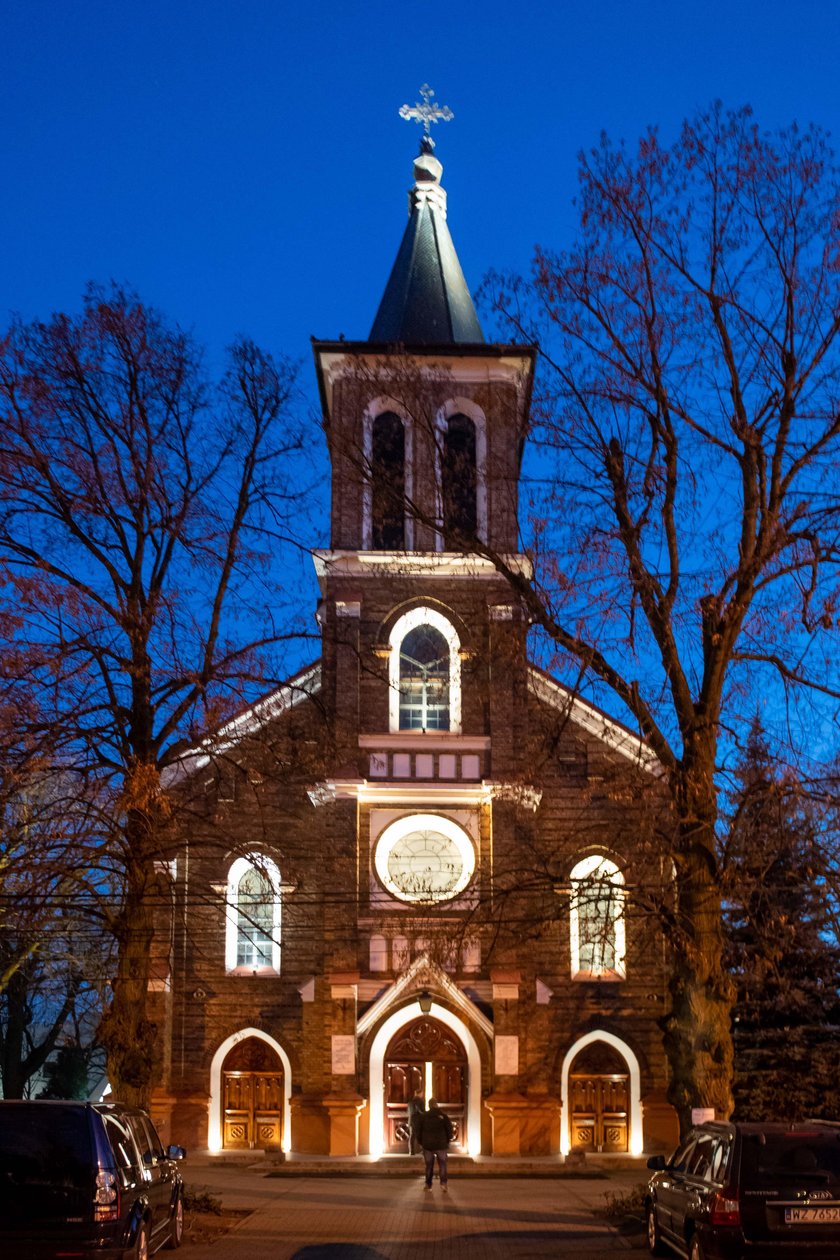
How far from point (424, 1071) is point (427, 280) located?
1798cm

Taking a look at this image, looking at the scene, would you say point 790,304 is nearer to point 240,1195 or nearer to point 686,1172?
point 686,1172

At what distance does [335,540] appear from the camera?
33312 millimetres

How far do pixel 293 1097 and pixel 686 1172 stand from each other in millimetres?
17277

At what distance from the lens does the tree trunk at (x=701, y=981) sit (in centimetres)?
1850

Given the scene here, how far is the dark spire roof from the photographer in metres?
35.5

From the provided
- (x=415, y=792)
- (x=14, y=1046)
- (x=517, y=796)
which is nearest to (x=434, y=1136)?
(x=517, y=796)

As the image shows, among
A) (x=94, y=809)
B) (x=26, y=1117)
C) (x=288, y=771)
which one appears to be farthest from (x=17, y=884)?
(x=26, y=1117)

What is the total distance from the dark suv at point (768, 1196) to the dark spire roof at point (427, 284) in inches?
903

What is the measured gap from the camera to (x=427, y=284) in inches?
1431

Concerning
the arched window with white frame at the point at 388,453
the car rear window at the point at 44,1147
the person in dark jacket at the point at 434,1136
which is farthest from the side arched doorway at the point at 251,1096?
the car rear window at the point at 44,1147

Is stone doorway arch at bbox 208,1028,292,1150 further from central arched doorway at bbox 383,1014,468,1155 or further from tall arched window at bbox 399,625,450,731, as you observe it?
tall arched window at bbox 399,625,450,731

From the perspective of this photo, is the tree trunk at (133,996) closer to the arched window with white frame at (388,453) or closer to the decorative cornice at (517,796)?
the decorative cornice at (517,796)

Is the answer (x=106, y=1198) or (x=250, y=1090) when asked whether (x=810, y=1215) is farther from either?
(x=250, y=1090)

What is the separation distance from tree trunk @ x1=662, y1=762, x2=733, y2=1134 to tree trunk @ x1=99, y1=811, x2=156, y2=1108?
6690mm
